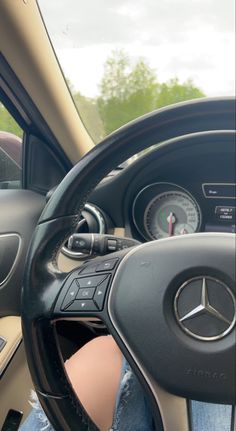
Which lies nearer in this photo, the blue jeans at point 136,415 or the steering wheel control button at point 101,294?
the steering wheel control button at point 101,294

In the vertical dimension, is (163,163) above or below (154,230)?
above

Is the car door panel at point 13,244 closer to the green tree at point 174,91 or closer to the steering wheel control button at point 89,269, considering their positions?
the green tree at point 174,91

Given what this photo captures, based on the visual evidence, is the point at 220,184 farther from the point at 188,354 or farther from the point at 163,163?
the point at 188,354

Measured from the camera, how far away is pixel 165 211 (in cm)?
195

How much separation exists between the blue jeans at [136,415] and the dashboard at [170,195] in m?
0.90

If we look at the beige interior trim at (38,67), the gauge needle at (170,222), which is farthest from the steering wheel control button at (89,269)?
the gauge needle at (170,222)

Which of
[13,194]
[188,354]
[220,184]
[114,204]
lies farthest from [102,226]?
[188,354]

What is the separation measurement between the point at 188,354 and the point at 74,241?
46cm

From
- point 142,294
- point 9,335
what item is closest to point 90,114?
point 9,335

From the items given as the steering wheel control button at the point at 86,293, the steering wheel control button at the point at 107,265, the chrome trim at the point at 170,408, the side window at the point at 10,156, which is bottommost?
the chrome trim at the point at 170,408

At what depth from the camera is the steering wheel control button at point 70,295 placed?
82 cm

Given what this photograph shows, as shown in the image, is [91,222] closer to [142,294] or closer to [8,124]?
[8,124]

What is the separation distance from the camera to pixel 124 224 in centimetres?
189

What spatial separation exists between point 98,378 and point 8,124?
1.12m
